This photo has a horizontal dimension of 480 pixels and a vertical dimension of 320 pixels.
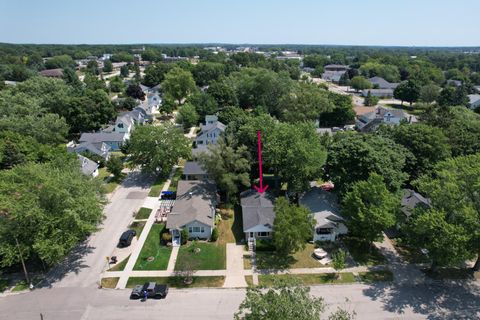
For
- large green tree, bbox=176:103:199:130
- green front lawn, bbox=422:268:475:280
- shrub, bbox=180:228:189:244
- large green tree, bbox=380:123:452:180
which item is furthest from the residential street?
large green tree, bbox=176:103:199:130

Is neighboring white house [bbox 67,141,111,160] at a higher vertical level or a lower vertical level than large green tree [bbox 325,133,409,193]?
lower

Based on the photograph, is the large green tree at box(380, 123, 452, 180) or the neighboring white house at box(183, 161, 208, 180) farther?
the neighboring white house at box(183, 161, 208, 180)

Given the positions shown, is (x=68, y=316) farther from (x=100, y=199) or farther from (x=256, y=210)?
(x=256, y=210)

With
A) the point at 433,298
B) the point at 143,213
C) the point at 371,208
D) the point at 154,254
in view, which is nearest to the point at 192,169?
the point at 143,213

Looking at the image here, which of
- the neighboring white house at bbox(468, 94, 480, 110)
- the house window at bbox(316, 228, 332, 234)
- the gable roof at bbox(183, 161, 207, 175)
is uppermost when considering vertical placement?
the neighboring white house at bbox(468, 94, 480, 110)

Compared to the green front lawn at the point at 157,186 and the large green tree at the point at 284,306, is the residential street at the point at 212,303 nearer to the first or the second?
the large green tree at the point at 284,306

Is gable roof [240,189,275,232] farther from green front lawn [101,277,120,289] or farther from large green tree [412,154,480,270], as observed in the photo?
large green tree [412,154,480,270]
